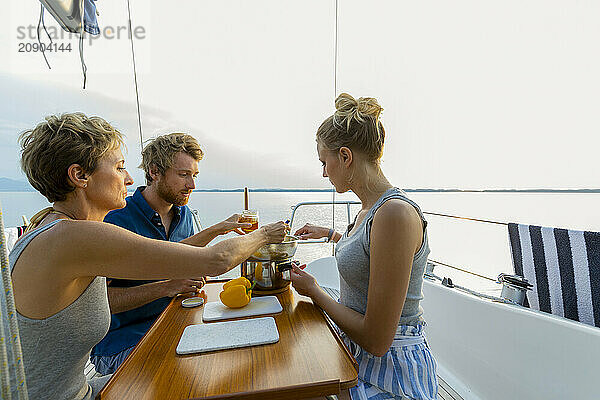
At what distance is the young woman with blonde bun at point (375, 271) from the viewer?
1.05 m

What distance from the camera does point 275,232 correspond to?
140cm

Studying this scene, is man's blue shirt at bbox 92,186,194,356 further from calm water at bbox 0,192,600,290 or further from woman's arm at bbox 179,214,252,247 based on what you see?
calm water at bbox 0,192,600,290

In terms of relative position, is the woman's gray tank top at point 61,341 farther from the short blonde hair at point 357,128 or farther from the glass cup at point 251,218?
the short blonde hair at point 357,128

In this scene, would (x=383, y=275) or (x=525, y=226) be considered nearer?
(x=383, y=275)

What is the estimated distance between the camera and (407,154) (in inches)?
157

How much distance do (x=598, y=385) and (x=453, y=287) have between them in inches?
31.8

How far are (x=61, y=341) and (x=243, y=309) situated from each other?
0.52m

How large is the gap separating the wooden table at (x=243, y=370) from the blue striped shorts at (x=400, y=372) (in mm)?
215

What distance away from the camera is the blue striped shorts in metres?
1.07

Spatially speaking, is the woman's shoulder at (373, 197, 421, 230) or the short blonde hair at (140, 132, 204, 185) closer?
the woman's shoulder at (373, 197, 421, 230)

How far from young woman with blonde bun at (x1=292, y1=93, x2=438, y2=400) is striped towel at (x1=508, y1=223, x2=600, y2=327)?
3.02ft

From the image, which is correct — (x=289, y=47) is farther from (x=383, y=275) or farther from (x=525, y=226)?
(x=383, y=275)

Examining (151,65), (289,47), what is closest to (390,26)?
(289,47)

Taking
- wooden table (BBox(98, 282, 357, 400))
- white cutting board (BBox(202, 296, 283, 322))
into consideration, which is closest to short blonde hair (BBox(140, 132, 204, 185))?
white cutting board (BBox(202, 296, 283, 322))
